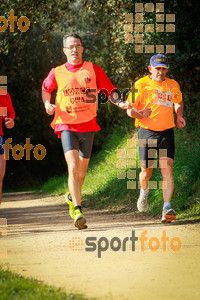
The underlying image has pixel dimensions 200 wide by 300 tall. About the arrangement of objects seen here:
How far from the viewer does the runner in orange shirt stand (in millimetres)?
9102

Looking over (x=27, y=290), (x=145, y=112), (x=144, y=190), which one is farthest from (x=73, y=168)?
(x=27, y=290)

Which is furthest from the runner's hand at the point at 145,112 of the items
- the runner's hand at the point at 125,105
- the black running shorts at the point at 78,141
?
the black running shorts at the point at 78,141

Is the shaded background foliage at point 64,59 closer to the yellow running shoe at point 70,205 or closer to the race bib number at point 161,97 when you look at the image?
the race bib number at point 161,97

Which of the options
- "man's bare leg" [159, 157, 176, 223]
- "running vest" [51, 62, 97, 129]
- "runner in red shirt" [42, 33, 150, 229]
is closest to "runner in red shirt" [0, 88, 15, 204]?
"runner in red shirt" [42, 33, 150, 229]

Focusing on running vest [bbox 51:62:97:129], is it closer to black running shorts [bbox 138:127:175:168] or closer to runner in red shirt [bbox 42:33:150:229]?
runner in red shirt [bbox 42:33:150:229]

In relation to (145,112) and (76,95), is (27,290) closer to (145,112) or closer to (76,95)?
(76,95)

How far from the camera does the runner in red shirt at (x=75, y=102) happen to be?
8.30 metres

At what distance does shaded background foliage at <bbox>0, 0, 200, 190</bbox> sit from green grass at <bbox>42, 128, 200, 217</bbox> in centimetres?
145

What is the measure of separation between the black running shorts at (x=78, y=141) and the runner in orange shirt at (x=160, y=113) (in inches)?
29.9

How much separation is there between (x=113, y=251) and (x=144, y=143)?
265cm

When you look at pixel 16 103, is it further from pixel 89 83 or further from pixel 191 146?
pixel 89 83

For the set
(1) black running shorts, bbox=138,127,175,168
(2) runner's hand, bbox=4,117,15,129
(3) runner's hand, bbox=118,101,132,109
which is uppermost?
(3) runner's hand, bbox=118,101,132,109

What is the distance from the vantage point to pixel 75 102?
8297 mm

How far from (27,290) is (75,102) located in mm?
3618
